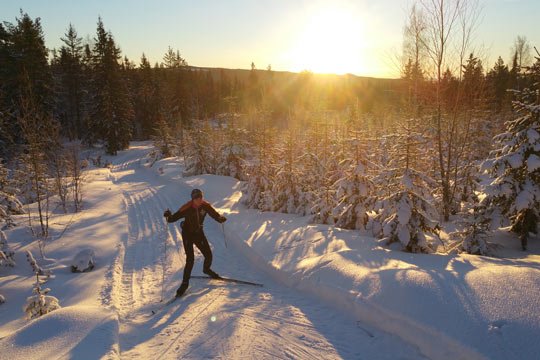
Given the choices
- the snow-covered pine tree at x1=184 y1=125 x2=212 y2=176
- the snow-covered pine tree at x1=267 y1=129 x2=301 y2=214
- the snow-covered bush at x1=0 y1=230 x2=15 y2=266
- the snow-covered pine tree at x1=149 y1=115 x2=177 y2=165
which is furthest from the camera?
the snow-covered pine tree at x1=149 y1=115 x2=177 y2=165

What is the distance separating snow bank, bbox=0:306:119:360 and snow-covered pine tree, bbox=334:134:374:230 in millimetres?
7362

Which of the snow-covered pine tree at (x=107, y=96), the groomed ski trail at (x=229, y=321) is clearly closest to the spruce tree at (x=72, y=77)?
the snow-covered pine tree at (x=107, y=96)

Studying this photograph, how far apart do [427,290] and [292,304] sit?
2.41m

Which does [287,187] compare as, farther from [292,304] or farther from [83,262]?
[83,262]

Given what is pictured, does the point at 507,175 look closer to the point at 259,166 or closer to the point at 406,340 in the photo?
the point at 406,340

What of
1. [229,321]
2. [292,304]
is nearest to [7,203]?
[229,321]

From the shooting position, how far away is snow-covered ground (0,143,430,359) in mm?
4086

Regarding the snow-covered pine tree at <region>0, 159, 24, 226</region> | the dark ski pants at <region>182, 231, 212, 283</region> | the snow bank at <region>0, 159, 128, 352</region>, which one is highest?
the snow-covered pine tree at <region>0, 159, 24, 226</region>

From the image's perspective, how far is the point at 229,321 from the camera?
489cm

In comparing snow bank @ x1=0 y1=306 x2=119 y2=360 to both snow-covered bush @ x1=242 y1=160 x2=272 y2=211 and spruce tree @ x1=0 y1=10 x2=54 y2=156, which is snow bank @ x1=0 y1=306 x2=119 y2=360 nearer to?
snow-covered bush @ x1=242 y1=160 x2=272 y2=211

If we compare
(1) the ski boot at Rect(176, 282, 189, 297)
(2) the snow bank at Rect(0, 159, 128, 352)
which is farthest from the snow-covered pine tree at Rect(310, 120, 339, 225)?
(2) the snow bank at Rect(0, 159, 128, 352)

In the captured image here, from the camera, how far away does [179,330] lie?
4738mm

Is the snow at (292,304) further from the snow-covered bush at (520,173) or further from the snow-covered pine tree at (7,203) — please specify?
the snow-covered pine tree at (7,203)

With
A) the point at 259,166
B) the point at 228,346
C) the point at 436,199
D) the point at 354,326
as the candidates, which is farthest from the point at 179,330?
the point at 436,199
